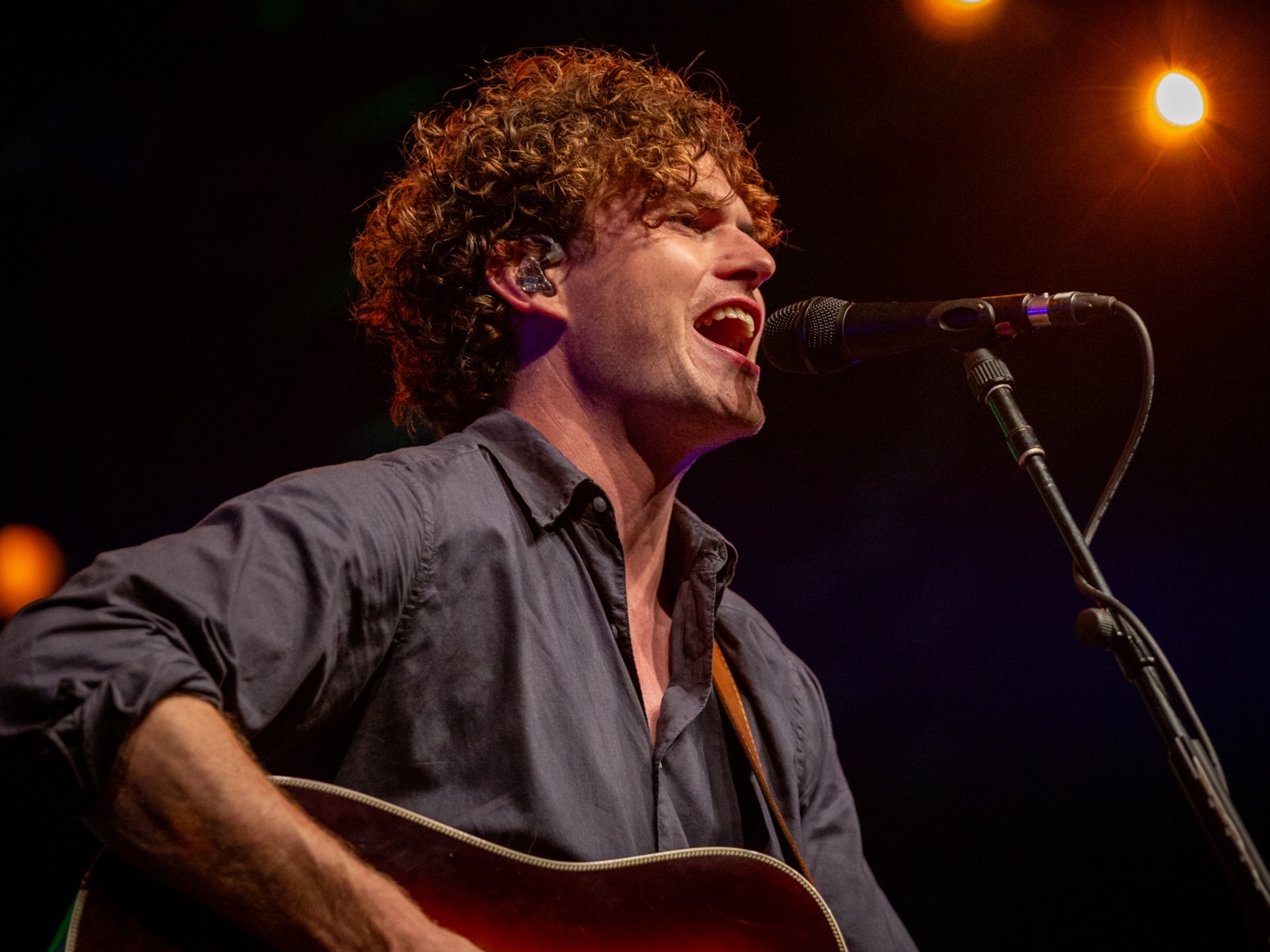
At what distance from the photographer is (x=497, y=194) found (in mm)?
2871

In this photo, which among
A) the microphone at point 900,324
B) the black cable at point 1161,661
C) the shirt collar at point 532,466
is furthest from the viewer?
the shirt collar at point 532,466

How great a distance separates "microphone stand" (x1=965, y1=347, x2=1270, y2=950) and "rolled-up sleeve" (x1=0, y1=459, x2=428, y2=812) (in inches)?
43.4

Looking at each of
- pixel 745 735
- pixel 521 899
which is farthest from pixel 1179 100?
pixel 521 899

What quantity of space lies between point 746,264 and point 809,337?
0.43 meters

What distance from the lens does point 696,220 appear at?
2.64m

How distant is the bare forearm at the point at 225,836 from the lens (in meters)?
1.24

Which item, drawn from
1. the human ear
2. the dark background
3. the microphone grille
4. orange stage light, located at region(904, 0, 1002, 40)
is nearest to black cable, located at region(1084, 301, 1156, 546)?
the microphone grille

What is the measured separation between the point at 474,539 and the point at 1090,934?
3103 millimetres

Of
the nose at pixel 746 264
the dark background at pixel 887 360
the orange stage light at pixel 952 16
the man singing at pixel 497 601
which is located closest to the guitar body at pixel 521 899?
the man singing at pixel 497 601

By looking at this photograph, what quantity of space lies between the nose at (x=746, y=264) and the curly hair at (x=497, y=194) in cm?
22

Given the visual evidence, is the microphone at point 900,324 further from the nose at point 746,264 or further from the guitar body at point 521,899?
the guitar body at point 521,899

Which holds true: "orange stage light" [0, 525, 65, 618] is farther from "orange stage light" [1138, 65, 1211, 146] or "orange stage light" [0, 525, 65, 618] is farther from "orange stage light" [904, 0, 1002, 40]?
"orange stage light" [1138, 65, 1211, 146]

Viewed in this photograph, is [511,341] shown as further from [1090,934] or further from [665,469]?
[1090,934]

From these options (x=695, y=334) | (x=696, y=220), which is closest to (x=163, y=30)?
(x=696, y=220)
